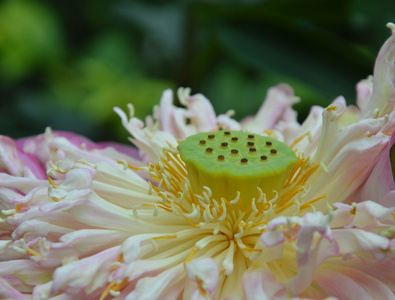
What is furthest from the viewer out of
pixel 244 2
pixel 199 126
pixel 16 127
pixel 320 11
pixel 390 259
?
pixel 16 127

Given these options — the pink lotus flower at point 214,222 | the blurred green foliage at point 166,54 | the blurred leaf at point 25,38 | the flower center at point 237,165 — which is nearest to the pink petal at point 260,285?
the pink lotus flower at point 214,222

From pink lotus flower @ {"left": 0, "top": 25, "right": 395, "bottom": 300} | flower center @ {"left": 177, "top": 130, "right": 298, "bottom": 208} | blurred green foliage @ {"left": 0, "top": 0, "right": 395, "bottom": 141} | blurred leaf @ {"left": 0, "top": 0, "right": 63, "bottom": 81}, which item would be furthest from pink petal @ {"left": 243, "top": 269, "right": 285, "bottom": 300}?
blurred leaf @ {"left": 0, "top": 0, "right": 63, "bottom": 81}

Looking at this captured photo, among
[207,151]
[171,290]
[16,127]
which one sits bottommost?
[16,127]

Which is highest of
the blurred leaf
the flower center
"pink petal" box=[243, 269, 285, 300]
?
the flower center

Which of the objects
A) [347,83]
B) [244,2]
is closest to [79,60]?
[244,2]

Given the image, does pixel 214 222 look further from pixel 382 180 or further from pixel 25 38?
pixel 25 38

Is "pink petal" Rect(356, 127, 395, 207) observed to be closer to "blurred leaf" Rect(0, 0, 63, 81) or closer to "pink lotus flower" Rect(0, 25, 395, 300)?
"pink lotus flower" Rect(0, 25, 395, 300)

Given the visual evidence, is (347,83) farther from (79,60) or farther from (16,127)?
(79,60)

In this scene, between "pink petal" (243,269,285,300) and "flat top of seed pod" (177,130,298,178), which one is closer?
"pink petal" (243,269,285,300)
